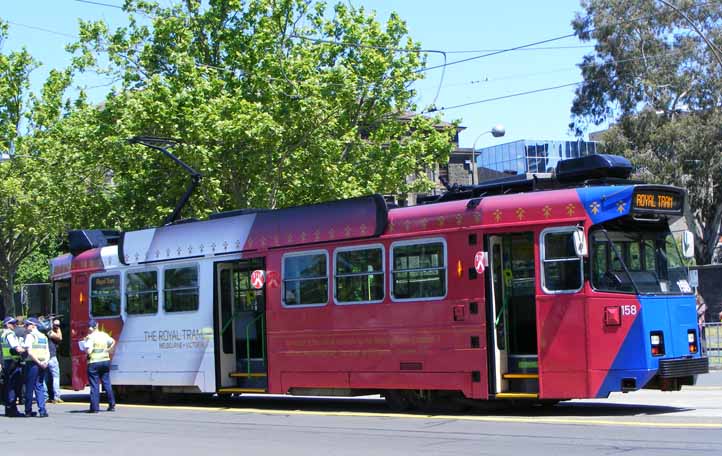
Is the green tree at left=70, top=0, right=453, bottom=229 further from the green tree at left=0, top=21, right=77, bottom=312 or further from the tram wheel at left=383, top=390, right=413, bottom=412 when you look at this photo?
the tram wheel at left=383, top=390, right=413, bottom=412

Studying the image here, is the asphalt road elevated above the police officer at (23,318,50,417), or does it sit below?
below

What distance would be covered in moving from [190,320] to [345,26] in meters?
17.6

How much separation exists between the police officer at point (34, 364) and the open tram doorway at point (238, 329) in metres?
3.00

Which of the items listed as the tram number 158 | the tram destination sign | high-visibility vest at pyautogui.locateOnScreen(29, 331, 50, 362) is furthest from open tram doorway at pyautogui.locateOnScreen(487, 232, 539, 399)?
high-visibility vest at pyautogui.locateOnScreen(29, 331, 50, 362)

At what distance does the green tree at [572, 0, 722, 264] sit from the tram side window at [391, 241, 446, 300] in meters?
39.2

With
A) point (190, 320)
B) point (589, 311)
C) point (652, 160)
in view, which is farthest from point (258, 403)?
point (652, 160)

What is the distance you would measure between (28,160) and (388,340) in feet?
98.8

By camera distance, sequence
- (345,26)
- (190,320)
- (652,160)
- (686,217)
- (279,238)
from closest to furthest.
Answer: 1. (686,217)
2. (279,238)
3. (190,320)
4. (345,26)
5. (652,160)

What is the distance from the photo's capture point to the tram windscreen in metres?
13.9

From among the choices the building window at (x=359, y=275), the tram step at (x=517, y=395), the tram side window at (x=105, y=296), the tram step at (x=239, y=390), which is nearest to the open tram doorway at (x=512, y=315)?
the tram step at (x=517, y=395)

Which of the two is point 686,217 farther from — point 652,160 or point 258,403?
point 652,160

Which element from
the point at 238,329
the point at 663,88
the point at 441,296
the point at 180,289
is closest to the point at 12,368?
the point at 180,289

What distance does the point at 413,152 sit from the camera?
1369 inches

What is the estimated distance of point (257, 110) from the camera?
31.3m
